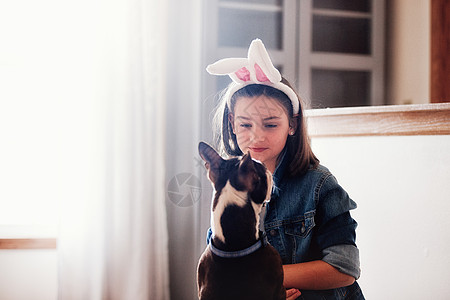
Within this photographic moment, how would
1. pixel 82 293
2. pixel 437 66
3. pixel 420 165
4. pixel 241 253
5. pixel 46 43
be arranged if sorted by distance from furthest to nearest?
1. pixel 437 66
2. pixel 46 43
3. pixel 82 293
4. pixel 420 165
5. pixel 241 253

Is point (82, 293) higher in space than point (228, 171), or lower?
lower

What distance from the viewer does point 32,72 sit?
1.57 metres

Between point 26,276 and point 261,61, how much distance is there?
1438 mm

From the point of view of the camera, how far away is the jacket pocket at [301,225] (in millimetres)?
531

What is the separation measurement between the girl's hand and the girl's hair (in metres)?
0.15

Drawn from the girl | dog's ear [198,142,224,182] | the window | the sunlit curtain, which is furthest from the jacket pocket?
the window

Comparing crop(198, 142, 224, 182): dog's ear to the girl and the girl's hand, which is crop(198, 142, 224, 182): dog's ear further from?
the girl's hand

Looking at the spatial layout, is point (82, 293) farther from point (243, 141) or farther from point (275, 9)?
point (275, 9)

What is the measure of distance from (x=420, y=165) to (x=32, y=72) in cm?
144

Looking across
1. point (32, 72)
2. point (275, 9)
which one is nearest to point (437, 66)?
point (275, 9)

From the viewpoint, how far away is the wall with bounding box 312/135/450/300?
0.67 m

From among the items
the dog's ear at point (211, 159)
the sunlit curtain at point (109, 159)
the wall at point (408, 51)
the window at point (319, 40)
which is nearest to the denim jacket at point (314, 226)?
the dog's ear at point (211, 159)

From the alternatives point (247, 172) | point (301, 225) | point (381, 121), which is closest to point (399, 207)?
point (381, 121)

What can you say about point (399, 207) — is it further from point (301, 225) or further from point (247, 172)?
point (247, 172)
